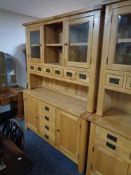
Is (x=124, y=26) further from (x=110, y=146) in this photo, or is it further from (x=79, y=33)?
(x=110, y=146)

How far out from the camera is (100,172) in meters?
1.66

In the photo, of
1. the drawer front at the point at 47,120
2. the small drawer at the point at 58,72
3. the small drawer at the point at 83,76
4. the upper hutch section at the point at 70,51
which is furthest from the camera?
the drawer front at the point at 47,120

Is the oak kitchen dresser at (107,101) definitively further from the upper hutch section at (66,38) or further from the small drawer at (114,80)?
the upper hutch section at (66,38)

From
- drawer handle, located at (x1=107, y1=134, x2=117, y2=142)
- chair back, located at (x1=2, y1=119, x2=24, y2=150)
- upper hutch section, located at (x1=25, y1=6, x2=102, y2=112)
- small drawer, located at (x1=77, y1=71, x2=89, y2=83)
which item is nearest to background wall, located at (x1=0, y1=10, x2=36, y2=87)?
upper hutch section, located at (x1=25, y1=6, x2=102, y2=112)

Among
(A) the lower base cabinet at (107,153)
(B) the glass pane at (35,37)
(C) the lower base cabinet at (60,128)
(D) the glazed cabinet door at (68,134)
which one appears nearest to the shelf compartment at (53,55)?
(B) the glass pane at (35,37)

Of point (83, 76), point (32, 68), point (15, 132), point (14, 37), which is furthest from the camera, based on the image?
Answer: point (14, 37)

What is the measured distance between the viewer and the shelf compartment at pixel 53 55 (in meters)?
2.28

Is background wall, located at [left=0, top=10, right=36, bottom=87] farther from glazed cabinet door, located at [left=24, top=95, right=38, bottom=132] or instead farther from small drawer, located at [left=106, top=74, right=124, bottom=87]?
small drawer, located at [left=106, top=74, right=124, bottom=87]

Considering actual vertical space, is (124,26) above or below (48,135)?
above

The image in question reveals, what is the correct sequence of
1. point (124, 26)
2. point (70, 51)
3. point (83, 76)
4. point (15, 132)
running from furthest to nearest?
point (70, 51)
point (83, 76)
point (15, 132)
point (124, 26)

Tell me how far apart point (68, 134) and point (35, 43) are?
5.14ft

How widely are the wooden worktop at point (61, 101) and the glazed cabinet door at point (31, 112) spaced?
123 millimetres

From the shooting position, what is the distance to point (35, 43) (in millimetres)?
2398

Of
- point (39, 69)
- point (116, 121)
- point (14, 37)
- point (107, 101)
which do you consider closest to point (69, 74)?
point (107, 101)
